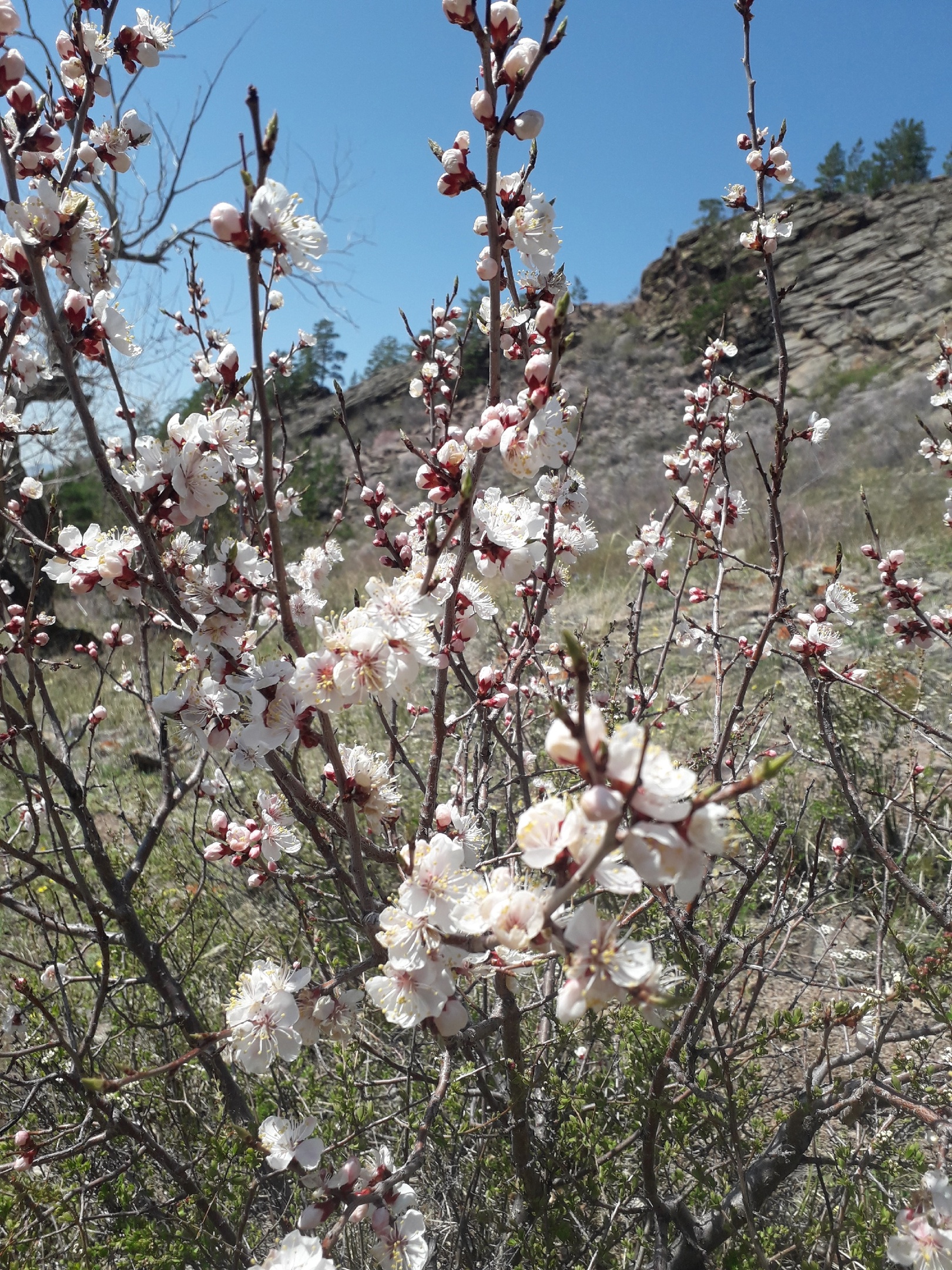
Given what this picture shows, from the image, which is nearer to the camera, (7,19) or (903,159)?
(7,19)

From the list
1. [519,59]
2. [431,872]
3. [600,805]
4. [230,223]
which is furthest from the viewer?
[519,59]

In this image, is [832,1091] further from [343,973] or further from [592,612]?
[592,612]

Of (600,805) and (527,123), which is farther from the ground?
(527,123)

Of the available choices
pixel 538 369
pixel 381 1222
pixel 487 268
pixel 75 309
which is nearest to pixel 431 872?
pixel 381 1222

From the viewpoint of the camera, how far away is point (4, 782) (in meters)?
5.81

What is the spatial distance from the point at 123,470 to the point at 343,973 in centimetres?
104

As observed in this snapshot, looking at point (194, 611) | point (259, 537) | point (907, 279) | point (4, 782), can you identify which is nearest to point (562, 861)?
point (194, 611)

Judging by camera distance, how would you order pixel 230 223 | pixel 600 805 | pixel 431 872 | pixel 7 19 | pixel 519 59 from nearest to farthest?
pixel 600 805 < pixel 230 223 < pixel 431 872 < pixel 519 59 < pixel 7 19

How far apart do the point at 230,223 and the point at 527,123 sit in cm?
61

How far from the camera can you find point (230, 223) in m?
1.06

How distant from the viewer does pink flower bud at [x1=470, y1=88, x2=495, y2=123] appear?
1.28 metres

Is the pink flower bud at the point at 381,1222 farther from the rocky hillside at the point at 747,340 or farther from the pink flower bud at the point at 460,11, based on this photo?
the rocky hillside at the point at 747,340

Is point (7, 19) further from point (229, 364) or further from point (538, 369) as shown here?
point (538, 369)

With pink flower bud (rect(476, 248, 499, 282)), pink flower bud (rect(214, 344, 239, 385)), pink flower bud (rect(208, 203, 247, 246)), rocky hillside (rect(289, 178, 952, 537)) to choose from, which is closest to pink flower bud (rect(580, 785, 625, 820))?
pink flower bud (rect(208, 203, 247, 246))
